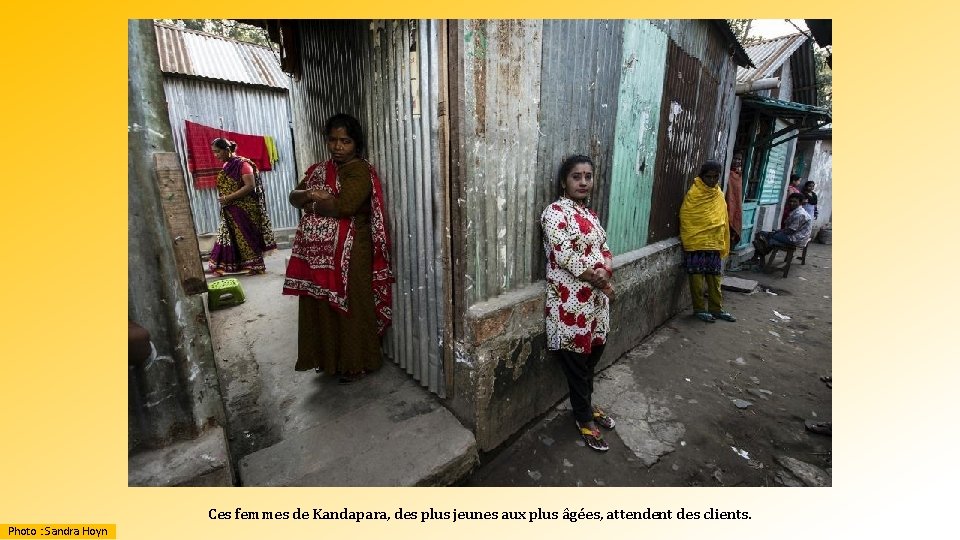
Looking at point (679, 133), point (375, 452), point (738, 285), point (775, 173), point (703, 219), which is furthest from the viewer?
point (775, 173)

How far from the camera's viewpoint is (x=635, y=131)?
349cm

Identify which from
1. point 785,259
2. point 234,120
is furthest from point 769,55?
point 234,120

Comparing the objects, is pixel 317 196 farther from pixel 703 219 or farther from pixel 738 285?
pixel 738 285

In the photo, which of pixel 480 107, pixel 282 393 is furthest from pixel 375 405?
pixel 480 107

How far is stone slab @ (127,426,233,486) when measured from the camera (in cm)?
153

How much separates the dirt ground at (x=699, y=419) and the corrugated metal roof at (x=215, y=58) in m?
7.37

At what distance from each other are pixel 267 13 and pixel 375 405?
2.16 meters

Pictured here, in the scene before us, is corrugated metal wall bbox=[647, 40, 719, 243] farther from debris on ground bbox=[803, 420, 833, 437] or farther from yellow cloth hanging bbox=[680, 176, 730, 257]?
debris on ground bbox=[803, 420, 833, 437]

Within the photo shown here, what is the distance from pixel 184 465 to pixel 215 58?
28.7 feet

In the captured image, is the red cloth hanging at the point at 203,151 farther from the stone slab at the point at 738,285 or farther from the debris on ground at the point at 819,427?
the stone slab at the point at 738,285

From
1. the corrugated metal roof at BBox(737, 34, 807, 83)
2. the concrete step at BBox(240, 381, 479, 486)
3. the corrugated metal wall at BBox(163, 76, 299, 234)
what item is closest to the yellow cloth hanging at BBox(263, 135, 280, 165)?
the corrugated metal wall at BBox(163, 76, 299, 234)

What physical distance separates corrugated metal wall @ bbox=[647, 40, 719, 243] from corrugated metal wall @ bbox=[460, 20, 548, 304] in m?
2.15

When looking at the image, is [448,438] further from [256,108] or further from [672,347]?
[256,108]

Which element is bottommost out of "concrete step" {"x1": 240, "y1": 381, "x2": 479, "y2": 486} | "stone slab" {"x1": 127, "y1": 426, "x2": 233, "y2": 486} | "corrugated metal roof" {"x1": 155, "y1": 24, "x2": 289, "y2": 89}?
"concrete step" {"x1": 240, "y1": 381, "x2": 479, "y2": 486}
